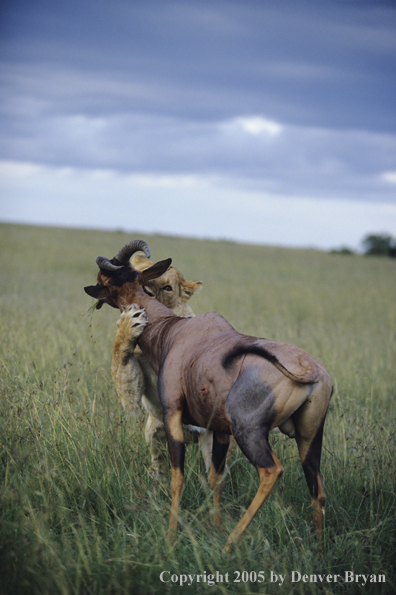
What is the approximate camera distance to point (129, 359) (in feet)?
12.3

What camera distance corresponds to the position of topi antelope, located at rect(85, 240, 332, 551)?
103 inches

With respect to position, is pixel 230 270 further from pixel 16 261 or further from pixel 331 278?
pixel 16 261

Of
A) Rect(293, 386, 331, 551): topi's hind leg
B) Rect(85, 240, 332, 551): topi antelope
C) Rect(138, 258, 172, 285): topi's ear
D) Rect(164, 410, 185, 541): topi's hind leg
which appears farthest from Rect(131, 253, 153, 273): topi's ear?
Rect(293, 386, 331, 551): topi's hind leg

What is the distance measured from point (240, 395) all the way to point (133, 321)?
1.15 meters

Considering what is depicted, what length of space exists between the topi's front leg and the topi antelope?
0.19 meters

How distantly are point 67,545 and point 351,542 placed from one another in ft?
5.48

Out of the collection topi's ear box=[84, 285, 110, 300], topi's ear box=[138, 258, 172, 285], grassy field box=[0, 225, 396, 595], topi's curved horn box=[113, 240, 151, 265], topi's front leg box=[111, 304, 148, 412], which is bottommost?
grassy field box=[0, 225, 396, 595]

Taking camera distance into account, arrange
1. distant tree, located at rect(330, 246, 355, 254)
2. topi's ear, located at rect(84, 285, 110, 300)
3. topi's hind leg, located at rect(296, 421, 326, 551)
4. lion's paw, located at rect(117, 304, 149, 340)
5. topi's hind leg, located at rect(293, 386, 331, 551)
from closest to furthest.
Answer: topi's hind leg, located at rect(293, 386, 331, 551) → topi's hind leg, located at rect(296, 421, 326, 551) → lion's paw, located at rect(117, 304, 149, 340) → topi's ear, located at rect(84, 285, 110, 300) → distant tree, located at rect(330, 246, 355, 254)

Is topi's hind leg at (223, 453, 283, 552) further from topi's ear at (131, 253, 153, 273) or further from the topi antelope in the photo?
topi's ear at (131, 253, 153, 273)

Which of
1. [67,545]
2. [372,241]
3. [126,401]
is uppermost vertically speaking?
[372,241]

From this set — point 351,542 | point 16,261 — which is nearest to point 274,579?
point 351,542

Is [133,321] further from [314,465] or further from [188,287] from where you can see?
[314,465]

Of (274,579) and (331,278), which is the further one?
(331,278)

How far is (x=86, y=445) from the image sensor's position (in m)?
3.66
